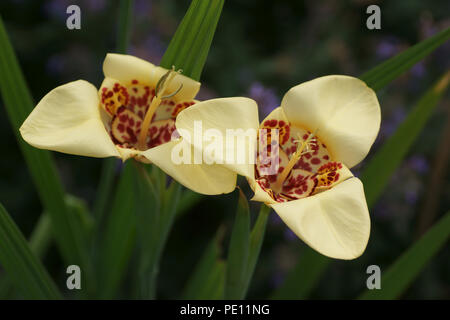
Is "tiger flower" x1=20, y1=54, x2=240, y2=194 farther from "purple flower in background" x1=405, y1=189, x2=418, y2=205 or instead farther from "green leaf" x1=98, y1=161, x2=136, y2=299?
"purple flower in background" x1=405, y1=189, x2=418, y2=205

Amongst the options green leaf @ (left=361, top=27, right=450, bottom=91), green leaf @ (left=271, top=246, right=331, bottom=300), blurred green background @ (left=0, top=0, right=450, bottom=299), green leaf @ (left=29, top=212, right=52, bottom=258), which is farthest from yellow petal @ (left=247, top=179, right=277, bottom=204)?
green leaf @ (left=29, top=212, right=52, bottom=258)

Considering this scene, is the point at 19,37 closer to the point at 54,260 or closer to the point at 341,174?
the point at 54,260

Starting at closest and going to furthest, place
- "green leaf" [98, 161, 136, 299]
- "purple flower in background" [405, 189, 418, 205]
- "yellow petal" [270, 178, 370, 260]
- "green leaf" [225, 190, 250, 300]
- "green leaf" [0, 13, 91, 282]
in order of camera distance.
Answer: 1. "yellow petal" [270, 178, 370, 260]
2. "green leaf" [225, 190, 250, 300]
3. "green leaf" [0, 13, 91, 282]
4. "green leaf" [98, 161, 136, 299]
5. "purple flower in background" [405, 189, 418, 205]

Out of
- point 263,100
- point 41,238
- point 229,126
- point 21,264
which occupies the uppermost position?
point 229,126

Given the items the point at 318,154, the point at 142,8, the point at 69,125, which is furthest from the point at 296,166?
the point at 142,8

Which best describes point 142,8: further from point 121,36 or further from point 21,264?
point 21,264

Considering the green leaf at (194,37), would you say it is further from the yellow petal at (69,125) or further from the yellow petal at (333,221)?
the yellow petal at (333,221)

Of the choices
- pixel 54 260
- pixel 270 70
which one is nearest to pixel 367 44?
pixel 270 70
